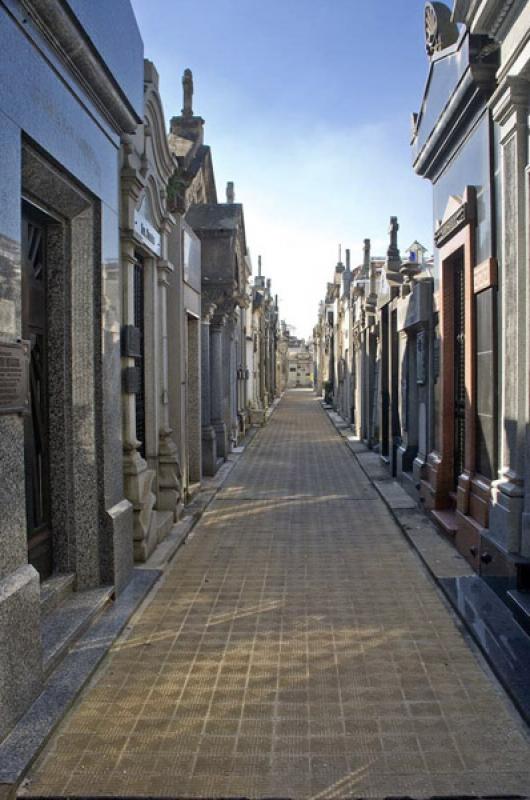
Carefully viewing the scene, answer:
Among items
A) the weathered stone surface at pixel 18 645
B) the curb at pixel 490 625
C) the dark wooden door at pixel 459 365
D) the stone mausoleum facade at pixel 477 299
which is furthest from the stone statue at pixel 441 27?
the weathered stone surface at pixel 18 645

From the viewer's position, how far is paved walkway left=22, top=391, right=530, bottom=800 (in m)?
2.98

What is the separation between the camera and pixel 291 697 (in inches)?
146

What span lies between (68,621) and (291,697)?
156 centimetres

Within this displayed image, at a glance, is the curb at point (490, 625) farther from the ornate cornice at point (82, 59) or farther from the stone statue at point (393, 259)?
the stone statue at point (393, 259)

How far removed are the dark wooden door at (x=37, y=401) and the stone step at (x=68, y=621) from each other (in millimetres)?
310

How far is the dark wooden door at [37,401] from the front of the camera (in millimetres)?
4574

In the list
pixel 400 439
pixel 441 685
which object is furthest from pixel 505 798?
pixel 400 439

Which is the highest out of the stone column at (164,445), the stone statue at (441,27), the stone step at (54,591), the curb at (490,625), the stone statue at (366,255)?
the stone statue at (366,255)

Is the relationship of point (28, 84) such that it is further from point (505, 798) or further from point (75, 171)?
point (505, 798)

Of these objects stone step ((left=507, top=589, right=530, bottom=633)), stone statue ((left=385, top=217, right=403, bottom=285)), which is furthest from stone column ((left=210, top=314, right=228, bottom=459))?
stone step ((left=507, top=589, right=530, bottom=633))

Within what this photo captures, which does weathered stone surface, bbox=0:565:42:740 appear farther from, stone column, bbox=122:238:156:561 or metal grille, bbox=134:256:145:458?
metal grille, bbox=134:256:145:458

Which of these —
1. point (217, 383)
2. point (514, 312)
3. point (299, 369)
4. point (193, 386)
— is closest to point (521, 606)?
point (514, 312)

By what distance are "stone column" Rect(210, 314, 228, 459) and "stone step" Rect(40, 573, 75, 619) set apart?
26.9 feet

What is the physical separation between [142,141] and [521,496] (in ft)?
15.0
